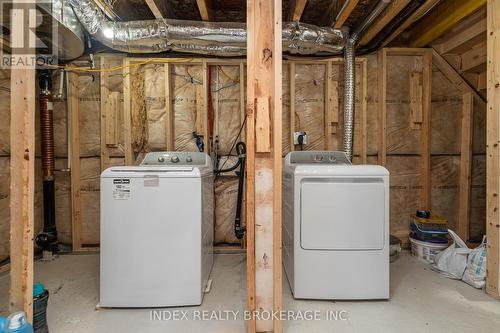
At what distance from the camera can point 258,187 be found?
4.50ft

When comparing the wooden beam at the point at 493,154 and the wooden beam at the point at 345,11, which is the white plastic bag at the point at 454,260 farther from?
the wooden beam at the point at 345,11

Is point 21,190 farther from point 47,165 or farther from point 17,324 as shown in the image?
point 47,165

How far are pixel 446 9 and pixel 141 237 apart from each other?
3349 mm

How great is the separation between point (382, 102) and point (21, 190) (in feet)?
10.2

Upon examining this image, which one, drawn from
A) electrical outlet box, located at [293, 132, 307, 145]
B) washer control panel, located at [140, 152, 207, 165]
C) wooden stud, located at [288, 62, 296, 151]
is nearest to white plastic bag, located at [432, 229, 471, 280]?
electrical outlet box, located at [293, 132, 307, 145]

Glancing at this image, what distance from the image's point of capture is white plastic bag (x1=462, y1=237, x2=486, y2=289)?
6.26 feet

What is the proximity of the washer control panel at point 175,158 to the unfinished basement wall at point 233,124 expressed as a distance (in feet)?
1.12

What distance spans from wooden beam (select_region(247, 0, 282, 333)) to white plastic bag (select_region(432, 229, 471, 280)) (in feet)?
5.87

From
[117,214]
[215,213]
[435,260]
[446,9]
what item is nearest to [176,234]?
[117,214]

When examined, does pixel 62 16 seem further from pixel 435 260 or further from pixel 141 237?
pixel 435 260

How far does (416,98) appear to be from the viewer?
2699 millimetres

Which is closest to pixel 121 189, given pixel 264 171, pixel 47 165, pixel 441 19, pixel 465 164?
pixel 264 171

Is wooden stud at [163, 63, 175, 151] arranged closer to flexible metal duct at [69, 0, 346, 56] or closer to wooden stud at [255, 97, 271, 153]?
flexible metal duct at [69, 0, 346, 56]

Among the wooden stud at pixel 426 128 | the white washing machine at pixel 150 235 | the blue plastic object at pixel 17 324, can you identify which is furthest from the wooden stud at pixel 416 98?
the blue plastic object at pixel 17 324
